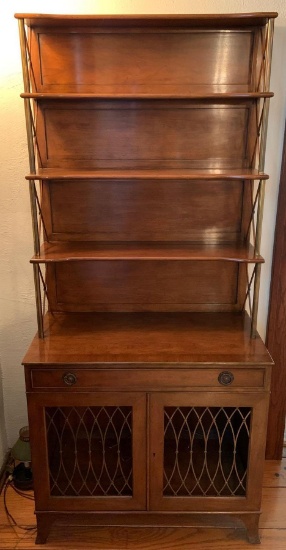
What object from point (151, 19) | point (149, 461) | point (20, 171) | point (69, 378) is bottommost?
point (149, 461)

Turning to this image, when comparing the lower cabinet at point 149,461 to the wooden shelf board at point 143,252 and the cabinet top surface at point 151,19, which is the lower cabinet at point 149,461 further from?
the cabinet top surface at point 151,19

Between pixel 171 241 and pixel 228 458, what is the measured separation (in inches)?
36.0

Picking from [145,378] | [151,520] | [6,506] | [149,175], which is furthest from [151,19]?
[6,506]

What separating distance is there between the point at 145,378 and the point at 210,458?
567 mm

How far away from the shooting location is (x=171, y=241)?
1968mm

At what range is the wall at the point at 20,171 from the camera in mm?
1812

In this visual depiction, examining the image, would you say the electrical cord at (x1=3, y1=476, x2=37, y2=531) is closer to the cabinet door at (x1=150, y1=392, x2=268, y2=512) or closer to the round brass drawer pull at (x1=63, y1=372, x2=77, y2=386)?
the cabinet door at (x1=150, y1=392, x2=268, y2=512)

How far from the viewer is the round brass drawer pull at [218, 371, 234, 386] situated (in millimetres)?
1679

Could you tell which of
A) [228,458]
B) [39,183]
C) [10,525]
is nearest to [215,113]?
[39,183]

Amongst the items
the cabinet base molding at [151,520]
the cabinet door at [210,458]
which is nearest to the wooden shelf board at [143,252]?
the cabinet door at [210,458]

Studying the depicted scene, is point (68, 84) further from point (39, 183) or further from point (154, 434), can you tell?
point (154, 434)

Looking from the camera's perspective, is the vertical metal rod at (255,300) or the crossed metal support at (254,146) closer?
the crossed metal support at (254,146)

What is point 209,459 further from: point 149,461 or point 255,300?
point 255,300

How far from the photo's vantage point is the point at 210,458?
199cm
